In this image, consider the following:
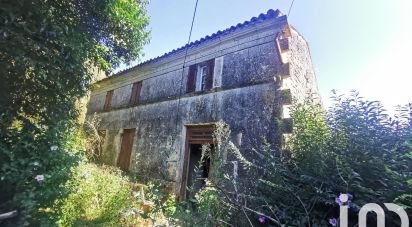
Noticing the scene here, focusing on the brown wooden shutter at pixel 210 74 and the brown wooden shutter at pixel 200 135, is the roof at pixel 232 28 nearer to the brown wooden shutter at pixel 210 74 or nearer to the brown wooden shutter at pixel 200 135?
the brown wooden shutter at pixel 210 74

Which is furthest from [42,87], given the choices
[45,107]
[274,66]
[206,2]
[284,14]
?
[284,14]

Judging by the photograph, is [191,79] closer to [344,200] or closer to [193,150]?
[193,150]

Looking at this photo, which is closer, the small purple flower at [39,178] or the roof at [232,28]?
the small purple flower at [39,178]

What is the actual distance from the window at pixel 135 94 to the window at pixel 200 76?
3.40 meters

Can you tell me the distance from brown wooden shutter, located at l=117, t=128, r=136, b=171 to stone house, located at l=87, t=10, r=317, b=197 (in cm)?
4

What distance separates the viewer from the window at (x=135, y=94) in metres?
11.6

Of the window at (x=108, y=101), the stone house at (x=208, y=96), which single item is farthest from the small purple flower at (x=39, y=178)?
the window at (x=108, y=101)

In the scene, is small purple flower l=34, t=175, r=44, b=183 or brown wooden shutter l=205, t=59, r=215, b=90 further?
brown wooden shutter l=205, t=59, r=215, b=90

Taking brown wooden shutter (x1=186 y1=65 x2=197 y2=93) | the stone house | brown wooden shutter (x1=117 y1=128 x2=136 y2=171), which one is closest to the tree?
the stone house

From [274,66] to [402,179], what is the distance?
13.7 ft

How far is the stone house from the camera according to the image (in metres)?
6.90

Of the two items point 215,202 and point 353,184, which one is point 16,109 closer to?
point 215,202

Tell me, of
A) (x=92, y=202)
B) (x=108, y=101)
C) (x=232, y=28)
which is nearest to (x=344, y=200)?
(x=92, y=202)

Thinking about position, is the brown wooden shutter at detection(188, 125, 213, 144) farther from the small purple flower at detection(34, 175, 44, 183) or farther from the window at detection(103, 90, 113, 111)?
the window at detection(103, 90, 113, 111)
